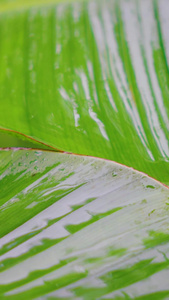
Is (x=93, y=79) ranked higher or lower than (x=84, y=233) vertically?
higher

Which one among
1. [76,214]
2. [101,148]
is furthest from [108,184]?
[101,148]

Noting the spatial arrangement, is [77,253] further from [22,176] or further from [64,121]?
[64,121]

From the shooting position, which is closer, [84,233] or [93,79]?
[84,233]

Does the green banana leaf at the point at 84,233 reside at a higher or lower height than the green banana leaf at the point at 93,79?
lower

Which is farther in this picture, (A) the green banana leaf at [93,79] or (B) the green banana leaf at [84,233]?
(A) the green banana leaf at [93,79]
